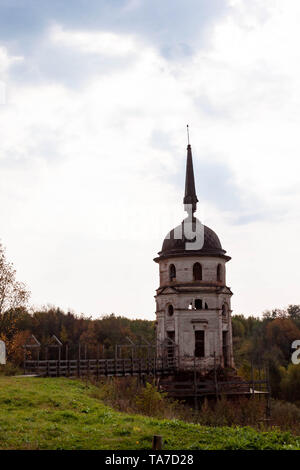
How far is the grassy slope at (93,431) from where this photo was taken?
40.7 feet

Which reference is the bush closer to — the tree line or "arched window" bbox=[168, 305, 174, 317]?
"arched window" bbox=[168, 305, 174, 317]

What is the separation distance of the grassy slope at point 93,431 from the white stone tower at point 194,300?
686 inches

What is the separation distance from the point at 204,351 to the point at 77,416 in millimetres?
21255

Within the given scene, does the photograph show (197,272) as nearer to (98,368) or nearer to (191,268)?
(191,268)

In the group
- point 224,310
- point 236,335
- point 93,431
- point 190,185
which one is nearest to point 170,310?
point 224,310

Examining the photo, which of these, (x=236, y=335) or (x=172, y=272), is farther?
(x=236, y=335)

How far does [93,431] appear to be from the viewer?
14.1 meters

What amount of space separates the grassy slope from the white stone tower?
1743cm

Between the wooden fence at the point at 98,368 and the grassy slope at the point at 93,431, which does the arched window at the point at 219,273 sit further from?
the grassy slope at the point at 93,431

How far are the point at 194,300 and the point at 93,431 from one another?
23358 millimetres

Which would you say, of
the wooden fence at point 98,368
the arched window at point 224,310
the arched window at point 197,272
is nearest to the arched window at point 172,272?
→ the arched window at point 197,272

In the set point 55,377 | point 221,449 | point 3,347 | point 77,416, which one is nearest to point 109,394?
point 55,377
